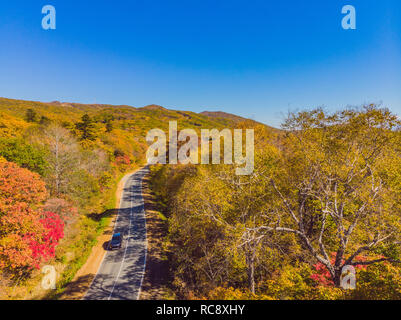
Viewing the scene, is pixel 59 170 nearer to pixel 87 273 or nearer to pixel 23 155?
pixel 23 155

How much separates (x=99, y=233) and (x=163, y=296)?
12.6 metres

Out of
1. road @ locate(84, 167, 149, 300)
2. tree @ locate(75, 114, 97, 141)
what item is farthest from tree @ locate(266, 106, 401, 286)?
tree @ locate(75, 114, 97, 141)

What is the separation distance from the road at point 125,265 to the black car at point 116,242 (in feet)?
1.58

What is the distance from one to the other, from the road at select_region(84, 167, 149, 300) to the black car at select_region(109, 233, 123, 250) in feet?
1.58

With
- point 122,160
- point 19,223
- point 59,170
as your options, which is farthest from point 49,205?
point 122,160

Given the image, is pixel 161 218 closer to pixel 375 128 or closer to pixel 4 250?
pixel 4 250

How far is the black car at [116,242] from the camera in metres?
19.3

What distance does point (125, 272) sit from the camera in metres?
16.2

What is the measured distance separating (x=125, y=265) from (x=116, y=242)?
334 cm

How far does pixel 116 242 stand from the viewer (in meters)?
19.5

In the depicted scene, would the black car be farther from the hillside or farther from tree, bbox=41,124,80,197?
tree, bbox=41,124,80,197

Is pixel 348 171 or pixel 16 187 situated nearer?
pixel 348 171

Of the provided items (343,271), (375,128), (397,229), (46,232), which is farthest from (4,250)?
(375,128)

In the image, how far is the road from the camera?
13.9 m
